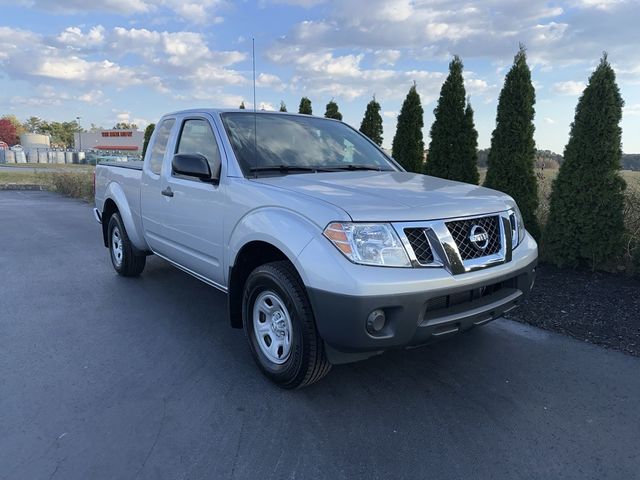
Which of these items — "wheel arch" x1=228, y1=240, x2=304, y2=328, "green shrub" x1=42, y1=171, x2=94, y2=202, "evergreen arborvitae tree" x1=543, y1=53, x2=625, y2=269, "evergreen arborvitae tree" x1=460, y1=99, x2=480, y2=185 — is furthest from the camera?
"green shrub" x1=42, y1=171, x2=94, y2=202

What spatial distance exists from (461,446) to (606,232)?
4.45 m

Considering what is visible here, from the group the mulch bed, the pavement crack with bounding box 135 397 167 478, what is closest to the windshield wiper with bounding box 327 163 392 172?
the mulch bed

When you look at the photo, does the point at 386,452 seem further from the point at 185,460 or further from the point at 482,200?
the point at 482,200

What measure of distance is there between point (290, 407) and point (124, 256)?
363 centimetres

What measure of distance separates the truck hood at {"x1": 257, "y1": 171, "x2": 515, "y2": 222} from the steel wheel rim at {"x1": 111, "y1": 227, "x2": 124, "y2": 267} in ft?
10.5

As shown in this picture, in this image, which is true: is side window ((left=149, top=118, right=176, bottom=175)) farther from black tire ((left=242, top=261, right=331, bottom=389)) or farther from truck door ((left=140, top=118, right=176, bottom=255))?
black tire ((left=242, top=261, right=331, bottom=389))

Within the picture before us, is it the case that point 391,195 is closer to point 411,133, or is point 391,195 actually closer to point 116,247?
point 116,247

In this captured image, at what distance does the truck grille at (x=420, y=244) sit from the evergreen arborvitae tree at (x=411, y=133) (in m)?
6.48

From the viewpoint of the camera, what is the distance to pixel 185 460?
2.54m

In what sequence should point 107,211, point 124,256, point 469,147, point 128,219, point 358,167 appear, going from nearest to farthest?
point 358,167 < point 128,219 < point 124,256 < point 107,211 < point 469,147

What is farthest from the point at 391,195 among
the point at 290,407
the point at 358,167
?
the point at 290,407

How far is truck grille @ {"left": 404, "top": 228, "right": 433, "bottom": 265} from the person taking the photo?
109 inches

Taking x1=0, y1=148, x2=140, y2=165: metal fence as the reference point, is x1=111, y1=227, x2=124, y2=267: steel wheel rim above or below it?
below

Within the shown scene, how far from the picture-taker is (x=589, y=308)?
488 centimetres
